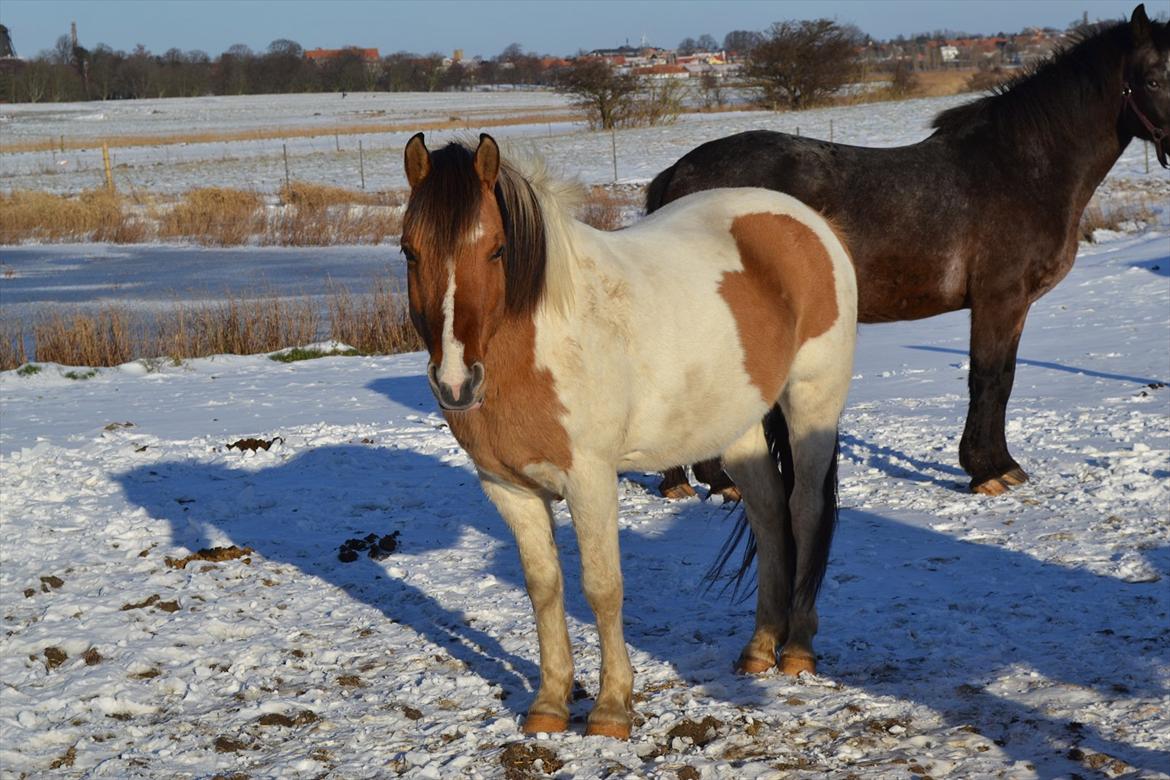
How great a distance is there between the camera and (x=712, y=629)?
4637 mm

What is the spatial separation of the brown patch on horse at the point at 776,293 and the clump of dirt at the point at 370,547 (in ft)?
7.68

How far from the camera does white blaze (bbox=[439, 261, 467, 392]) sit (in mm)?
3090

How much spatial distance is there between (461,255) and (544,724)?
1.54 metres

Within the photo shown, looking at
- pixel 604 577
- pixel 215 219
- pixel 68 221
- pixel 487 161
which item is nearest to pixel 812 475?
pixel 604 577

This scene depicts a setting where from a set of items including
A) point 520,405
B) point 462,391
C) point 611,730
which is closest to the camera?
point 462,391

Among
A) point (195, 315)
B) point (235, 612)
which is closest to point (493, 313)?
point (235, 612)

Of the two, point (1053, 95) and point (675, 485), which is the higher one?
point (1053, 95)

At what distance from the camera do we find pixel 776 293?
13.4ft

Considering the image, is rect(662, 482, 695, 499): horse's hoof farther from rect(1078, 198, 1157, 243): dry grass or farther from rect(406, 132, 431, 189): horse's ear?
rect(1078, 198, 1157, 243): dry grass

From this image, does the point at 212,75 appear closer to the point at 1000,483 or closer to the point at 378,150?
the point at 378,150

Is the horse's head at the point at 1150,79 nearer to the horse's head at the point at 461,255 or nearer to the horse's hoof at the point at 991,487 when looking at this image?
the horse's hoof at the point at 991,487

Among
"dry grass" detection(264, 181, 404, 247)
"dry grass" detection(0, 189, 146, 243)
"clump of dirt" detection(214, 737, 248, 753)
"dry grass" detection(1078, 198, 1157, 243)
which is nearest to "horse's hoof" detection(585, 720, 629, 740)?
"clump of dirt" detection(214, 737, 248, 753)

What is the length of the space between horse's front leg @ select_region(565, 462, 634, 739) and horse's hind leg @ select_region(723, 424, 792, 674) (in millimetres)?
793

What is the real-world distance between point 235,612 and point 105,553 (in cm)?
114
